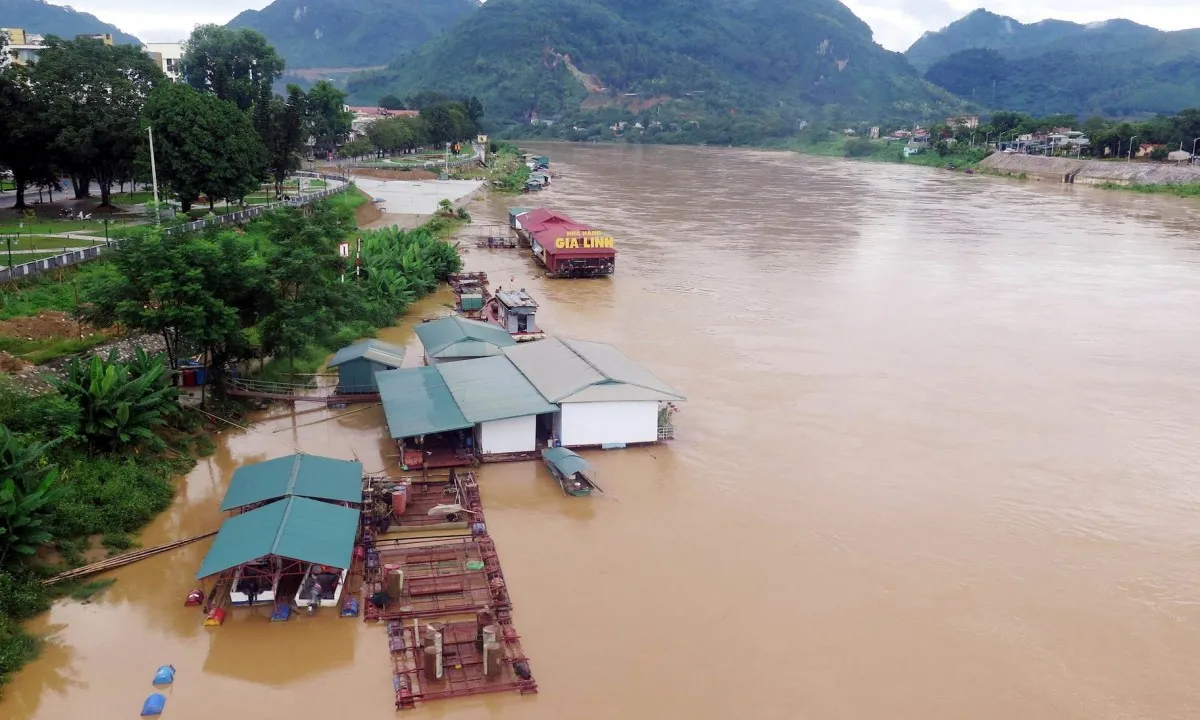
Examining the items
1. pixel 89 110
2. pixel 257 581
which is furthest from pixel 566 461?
A: pixel 89 110

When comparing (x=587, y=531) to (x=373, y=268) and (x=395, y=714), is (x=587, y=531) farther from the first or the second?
(x=373, y=268)

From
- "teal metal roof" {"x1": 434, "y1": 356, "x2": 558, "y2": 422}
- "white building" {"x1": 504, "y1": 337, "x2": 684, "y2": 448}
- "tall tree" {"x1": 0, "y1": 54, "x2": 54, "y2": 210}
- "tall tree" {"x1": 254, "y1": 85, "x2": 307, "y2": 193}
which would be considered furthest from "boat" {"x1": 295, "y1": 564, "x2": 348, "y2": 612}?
"tall tree" {"x1": 254, "y1": 85, "x2": 307, "y2": 193}

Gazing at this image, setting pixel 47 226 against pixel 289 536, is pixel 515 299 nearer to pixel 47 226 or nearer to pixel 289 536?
pixel 289 536

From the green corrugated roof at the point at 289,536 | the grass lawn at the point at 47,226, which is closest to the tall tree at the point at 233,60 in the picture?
the grass lawn at the point at 47,226

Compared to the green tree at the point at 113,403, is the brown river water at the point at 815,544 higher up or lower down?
lower down

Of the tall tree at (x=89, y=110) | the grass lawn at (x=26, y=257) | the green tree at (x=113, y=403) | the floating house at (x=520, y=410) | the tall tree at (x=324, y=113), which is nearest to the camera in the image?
the green tree at (x=113, y=403)

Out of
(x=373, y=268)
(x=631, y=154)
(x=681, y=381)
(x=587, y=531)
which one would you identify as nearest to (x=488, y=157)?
(x=631, y=154)

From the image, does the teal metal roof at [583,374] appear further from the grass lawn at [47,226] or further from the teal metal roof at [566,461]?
the grass lawn at [47,226]
